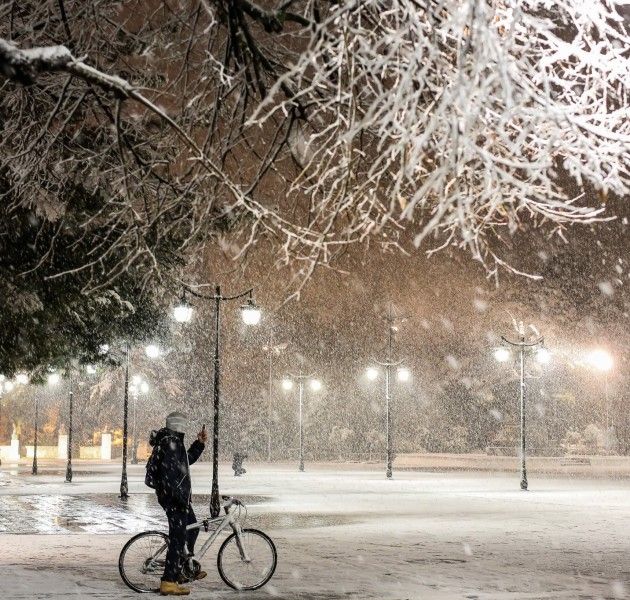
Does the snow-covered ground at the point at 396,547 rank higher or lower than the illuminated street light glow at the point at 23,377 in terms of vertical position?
lower

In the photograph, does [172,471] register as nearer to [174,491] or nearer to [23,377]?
[174,491]

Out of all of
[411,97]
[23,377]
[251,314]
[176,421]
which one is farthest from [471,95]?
[23,377]

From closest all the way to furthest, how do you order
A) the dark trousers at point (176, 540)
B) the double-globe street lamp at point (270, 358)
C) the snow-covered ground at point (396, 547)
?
the dark trousers at point (176, 540), the snow-covered ground at point (396, 547), the double-globe street lamp at point (270, 358)

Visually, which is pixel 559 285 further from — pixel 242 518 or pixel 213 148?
pixel 213 148

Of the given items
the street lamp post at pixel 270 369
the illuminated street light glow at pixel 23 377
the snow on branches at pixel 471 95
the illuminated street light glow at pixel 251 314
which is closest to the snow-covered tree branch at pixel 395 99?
the snow on branches at pixel 471 95

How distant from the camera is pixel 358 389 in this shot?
75.4 m

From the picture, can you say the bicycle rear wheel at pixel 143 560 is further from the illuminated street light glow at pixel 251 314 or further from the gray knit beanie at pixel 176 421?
the illuminated street light glow at pixel 251 314

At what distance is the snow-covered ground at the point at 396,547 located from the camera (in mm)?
11297

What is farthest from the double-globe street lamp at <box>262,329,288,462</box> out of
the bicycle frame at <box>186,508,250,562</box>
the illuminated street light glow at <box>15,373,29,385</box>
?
the bicycle frame at <box>186,508,250,562</box>

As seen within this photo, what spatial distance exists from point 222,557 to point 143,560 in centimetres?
87

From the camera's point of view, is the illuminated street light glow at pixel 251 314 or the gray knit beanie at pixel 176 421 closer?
the gray knit beanie at pixel 176 421

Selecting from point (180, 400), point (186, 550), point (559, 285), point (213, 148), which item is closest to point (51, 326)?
point (186, 550)

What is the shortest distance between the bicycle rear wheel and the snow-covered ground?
19cm

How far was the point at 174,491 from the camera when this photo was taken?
10.5 metres
